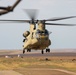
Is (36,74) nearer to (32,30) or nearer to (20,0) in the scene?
(32,30)

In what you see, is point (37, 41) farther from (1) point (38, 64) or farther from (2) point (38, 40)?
(1) point (38, 64)

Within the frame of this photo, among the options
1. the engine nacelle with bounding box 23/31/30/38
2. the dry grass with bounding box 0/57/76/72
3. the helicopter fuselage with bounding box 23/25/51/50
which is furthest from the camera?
the engine nacelle with bounding box 23/31/30/38

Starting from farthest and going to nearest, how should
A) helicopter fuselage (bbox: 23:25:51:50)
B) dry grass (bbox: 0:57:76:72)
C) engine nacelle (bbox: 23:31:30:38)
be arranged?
engine nacelle (bbox: 23:31:30:38) → dry grass (bbox: 0:57:76:72) → helicopter fuselage (bbox: 23:25:51:50)

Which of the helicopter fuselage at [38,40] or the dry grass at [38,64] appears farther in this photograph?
the dry grass at [38,64]

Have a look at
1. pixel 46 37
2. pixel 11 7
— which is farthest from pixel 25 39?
pixel 11 7

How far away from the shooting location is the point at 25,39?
6119 centimetres

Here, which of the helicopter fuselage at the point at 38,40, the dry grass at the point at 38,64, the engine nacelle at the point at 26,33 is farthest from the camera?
the engine nacelle at the point at 26,33

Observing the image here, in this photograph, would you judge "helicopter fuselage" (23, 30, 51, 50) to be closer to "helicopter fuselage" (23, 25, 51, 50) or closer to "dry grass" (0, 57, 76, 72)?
"helicopter fuselage" (23, 25, 51, 50)

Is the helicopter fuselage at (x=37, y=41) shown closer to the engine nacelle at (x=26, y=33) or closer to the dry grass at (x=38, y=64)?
the engine nacelle at (x=26, y=33)

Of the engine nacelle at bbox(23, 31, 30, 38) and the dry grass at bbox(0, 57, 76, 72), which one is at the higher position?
the engine nacelle at bbox(23, 31, 30, 38)

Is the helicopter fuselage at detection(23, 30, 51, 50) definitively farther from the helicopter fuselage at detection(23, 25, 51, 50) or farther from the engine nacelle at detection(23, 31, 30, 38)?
the engine nacelle at detection(23, 31, 30, 38)

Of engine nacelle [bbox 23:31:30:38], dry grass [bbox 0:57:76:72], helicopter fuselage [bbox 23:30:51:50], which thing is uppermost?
engine nacelle [bbox 23:31:30:38]

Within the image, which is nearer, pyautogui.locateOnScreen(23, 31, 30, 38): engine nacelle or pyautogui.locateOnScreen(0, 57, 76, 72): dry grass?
pyautogui.locateOnScreen(0, 57, 76, 72): dry grass

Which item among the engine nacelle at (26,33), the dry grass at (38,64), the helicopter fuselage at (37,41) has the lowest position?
the dry grass at (38,64)
